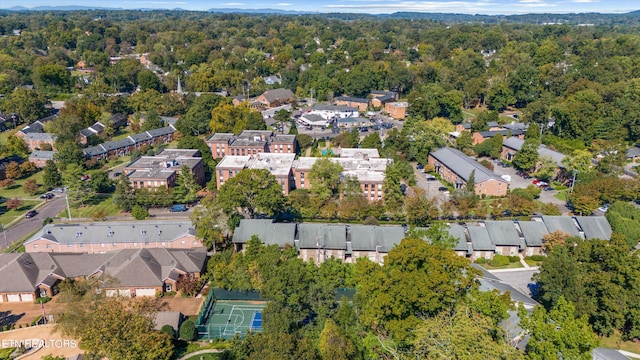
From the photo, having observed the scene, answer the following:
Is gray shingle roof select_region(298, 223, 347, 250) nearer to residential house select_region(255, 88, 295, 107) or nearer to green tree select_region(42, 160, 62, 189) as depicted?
green tree select_region(42, 160, 62, 189)

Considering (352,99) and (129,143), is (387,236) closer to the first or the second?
(129,143)

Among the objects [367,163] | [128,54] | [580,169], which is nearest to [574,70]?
[580,169]

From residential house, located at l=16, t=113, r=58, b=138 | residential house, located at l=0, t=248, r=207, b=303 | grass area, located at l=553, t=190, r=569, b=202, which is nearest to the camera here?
residential house, located at l=0, t=248, r=207, b=303

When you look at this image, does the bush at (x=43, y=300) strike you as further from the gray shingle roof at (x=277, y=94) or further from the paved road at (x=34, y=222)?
the gray shingle roof at (x=277, y=94)

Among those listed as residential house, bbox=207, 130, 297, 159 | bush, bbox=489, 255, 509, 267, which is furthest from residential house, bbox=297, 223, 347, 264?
residential house, bbox=207, 130, 297, 159

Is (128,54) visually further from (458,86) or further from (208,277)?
(208,277)

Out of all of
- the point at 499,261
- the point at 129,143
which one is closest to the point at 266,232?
the point at 499,261

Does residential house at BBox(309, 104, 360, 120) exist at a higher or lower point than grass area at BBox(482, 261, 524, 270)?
higher
